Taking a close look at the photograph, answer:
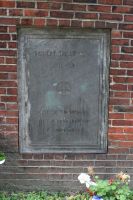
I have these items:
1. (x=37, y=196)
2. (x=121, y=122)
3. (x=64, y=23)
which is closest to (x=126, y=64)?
(x=121, y=122)

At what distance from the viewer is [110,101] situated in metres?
4.62

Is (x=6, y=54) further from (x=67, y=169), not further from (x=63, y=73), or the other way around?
(x=67, y=169)

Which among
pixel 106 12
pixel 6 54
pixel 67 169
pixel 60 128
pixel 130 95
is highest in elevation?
pixel 106 12

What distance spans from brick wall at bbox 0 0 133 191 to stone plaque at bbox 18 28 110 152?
9cm

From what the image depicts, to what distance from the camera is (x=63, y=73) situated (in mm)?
4598

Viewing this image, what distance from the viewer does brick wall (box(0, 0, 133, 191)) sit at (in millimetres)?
4406

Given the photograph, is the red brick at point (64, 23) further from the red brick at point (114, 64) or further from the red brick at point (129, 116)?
the red brick at point (129, 116)

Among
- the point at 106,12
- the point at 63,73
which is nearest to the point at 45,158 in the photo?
the point at 63,73

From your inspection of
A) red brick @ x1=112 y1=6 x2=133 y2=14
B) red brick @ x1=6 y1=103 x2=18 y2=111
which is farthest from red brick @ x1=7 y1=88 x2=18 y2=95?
red brick @ x1=112 y1=6 x2=133 y2=14

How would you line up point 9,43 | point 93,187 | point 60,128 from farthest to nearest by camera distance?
point 60,128, point 9,43, point 93,187

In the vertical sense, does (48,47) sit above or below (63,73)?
above

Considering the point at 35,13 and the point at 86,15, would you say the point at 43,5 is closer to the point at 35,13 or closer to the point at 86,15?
the point at 35,13

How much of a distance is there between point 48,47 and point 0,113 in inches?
34.1

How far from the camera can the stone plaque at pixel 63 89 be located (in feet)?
14.9
